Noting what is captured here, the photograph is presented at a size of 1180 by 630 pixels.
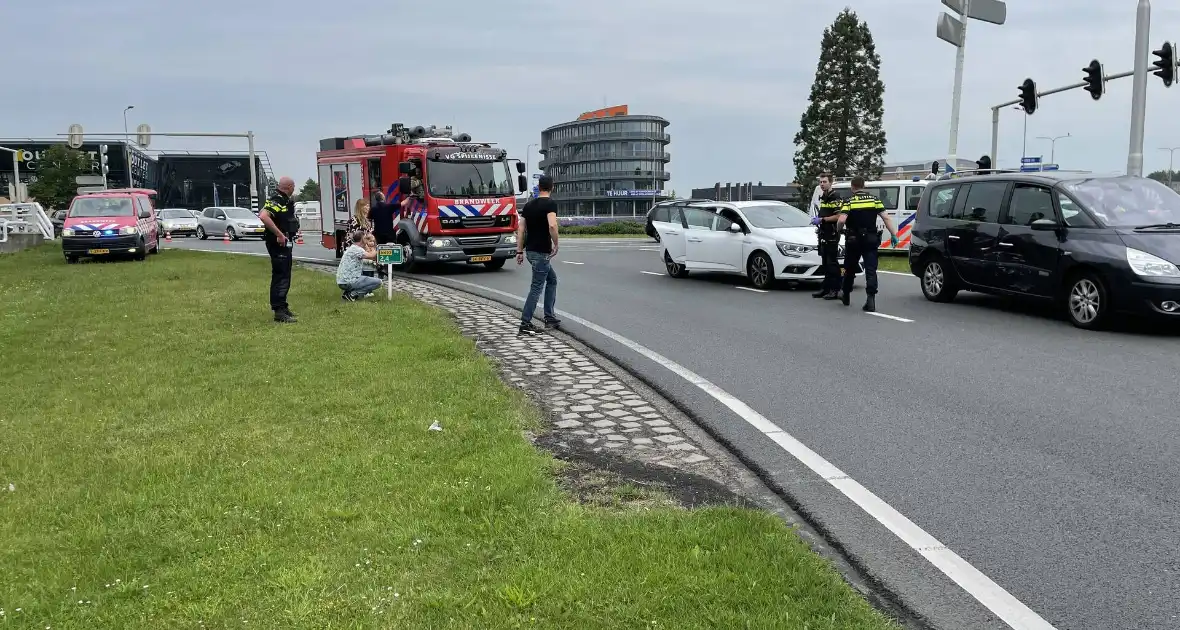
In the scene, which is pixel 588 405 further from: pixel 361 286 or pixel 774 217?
pixel 774 217

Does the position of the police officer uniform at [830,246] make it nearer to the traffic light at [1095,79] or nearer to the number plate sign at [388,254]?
the number plate sign at [388,254]

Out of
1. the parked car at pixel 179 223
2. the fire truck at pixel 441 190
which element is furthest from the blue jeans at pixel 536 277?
the parked car at pixel 179 223

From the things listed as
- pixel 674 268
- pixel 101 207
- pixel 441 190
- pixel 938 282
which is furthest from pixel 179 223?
pixel 938 282

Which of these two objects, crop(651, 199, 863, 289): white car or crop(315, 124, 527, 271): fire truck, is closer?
crop(651, 199, 863, 289): white car

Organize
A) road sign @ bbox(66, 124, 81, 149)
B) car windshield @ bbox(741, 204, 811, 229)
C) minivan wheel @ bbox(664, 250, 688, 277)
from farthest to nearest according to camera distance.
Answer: road sign @ bbox(66, 124, 81, 149), minivan wheel @ bbox(664, 250, 688, 277), car windshield @ bbox(741, 204, 811, 229)

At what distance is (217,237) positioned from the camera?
133ft

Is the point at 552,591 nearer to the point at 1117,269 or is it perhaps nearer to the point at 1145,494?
the point at 1145,494

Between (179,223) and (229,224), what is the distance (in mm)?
7572

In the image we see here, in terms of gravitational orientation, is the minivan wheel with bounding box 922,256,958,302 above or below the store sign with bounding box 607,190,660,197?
below

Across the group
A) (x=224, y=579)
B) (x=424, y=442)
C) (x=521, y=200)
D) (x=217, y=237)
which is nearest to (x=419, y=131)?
(x=521, y=200)

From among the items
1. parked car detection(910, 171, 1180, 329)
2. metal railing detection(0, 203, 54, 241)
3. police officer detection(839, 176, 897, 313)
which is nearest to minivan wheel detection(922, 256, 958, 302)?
parked car detection(910, 171, 1180, 329)

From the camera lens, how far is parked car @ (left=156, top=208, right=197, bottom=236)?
44281 mm

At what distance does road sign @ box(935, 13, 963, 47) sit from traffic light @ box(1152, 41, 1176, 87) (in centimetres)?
456

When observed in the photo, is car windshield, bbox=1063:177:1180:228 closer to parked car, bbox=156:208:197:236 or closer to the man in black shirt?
the man in black shirt
